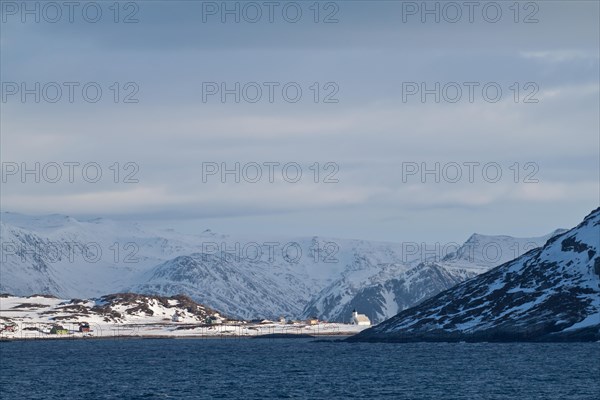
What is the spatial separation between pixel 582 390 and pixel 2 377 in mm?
97276

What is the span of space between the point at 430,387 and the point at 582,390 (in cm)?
2189

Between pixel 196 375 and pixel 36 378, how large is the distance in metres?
26.4

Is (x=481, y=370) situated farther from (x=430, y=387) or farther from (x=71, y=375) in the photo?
(x=71, y=375)

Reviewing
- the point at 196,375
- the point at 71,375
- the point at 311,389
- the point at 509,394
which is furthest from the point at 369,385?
the point at 71,375

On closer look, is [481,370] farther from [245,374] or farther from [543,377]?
[245,374]

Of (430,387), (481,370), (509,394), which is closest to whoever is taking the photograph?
(509,394)

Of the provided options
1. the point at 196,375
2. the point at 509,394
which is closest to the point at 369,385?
the point at 509,394

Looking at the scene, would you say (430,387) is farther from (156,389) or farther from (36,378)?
(36,378)

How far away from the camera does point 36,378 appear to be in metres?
193

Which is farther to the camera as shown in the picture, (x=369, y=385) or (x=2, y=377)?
(x=2, y=377)

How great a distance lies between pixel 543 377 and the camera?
17250 cm

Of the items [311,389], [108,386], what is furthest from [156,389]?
[311,389]

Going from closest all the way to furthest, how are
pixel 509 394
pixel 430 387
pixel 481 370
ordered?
pixel 509 394, pixel 430 387, pixel 481 370

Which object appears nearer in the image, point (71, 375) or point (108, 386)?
point (108, 386)
